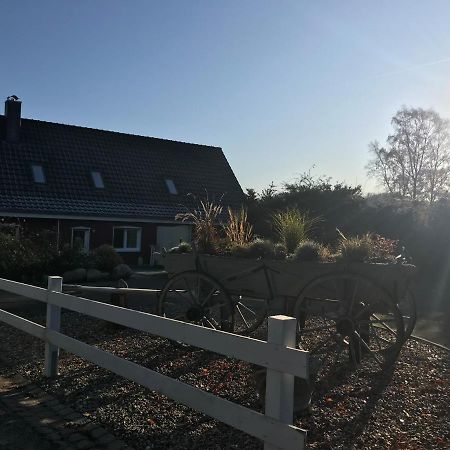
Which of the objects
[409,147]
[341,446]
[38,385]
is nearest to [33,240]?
[38,385]

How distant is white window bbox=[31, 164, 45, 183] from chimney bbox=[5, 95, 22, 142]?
1.72m

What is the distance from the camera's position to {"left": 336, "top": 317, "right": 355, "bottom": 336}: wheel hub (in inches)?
217

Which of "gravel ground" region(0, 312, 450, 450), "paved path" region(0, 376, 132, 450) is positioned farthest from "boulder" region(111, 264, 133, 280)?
"paved path" region(0, 376, 132, 450)

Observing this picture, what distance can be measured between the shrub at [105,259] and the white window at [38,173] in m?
6.01

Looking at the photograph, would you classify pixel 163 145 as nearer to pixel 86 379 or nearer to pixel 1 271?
pixel 1 271

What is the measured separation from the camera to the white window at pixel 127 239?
24391 mm

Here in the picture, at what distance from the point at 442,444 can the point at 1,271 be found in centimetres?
1293

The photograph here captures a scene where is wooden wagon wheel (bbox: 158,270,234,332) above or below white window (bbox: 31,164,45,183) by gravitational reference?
below

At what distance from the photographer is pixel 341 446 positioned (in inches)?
154

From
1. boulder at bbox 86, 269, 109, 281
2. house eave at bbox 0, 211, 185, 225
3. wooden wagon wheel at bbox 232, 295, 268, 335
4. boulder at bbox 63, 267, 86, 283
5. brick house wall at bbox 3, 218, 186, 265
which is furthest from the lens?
brick house wall at bbox 3, 218, 186, 265

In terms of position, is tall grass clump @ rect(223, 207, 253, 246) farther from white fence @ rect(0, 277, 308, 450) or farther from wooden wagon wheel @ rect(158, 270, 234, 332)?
white fence @ rect(0, 277, 308, 450)

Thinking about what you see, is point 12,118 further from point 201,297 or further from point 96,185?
point 201,297

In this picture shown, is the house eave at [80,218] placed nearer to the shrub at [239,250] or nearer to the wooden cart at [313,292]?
the wooden cart at [313,292]

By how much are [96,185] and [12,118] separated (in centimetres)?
461
